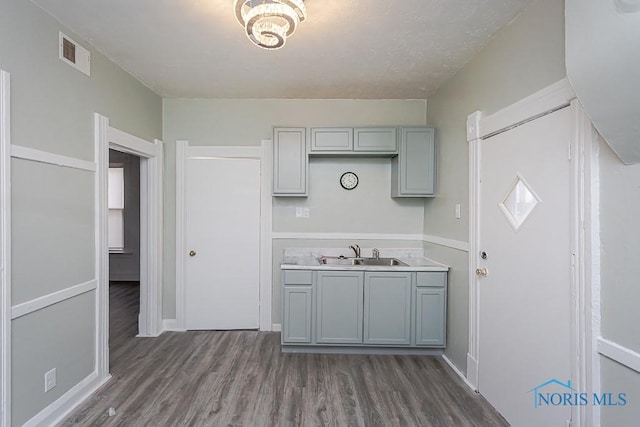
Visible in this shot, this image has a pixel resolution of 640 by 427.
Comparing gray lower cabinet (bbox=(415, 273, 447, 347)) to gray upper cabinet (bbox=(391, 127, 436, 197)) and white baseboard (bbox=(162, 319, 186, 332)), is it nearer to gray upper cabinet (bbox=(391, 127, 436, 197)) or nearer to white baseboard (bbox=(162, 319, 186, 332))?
gray upper cabinet (bbox=(391, 127, 436, 197))

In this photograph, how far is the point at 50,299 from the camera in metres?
1.85

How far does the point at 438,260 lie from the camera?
9.76 feet

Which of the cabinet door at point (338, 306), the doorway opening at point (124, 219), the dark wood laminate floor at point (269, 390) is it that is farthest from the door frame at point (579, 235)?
the doorway opening at point (124, 219)

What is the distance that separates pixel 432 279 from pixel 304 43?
7.75 feet

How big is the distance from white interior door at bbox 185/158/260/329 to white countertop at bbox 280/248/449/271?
1.63 ft

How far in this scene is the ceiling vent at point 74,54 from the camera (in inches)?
77.7

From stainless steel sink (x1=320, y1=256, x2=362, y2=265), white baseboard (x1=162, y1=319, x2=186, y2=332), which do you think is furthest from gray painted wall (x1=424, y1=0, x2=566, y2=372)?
white baseboard (x1=162, y1=319, x2=186, y2=332)

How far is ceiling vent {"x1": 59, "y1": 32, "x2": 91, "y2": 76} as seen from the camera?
6.48ft

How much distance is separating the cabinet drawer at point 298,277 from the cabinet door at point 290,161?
84 cm

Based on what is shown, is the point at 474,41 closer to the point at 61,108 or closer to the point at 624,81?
the point at 624,81

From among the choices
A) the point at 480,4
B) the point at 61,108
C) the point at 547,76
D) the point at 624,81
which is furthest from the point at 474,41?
the point at 61,108

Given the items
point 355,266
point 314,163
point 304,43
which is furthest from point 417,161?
point 304,43

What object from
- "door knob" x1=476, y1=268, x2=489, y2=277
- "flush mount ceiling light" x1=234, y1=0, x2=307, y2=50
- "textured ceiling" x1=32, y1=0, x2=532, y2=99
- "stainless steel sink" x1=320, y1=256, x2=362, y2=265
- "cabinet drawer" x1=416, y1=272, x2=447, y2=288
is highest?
"textured ceiling" x1=32, y1=0, x2=532, y2=99

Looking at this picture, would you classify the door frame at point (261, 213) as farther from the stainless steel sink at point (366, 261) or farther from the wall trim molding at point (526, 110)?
the wall trim molding at point (526, 110)
